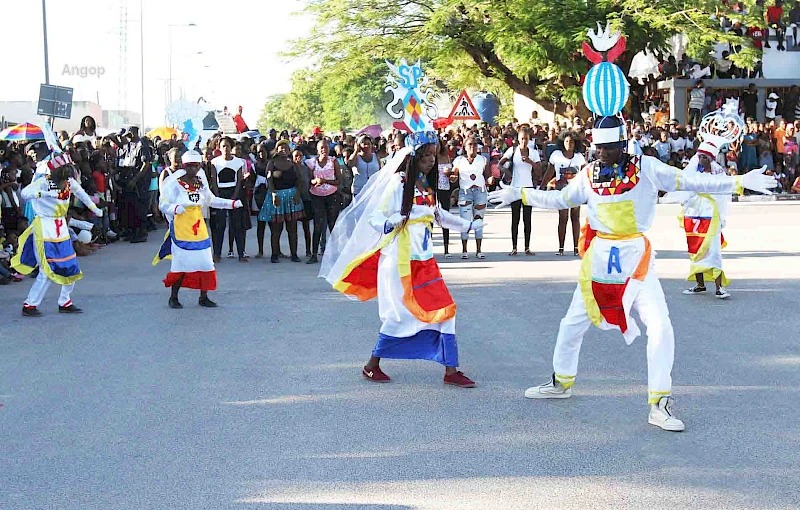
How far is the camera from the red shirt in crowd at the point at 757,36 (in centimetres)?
3398

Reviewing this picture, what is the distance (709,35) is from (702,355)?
22720 millimetres

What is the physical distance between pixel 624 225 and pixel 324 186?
10.2 meters

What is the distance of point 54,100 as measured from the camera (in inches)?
885

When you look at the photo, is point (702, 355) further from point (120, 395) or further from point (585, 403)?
point (120, 395)

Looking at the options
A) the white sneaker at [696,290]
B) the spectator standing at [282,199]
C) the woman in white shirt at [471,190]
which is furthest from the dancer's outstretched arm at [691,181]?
the spectator standing at [282,199]

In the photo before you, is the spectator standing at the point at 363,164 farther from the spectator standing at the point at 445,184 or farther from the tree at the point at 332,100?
the tree at the point at 332,100

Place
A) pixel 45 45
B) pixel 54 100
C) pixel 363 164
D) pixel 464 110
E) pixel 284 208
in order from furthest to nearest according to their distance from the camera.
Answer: pixel 464 110 < pixel 45 45 < pixel 54 100 < pixel 363 164 < pixel 284 208

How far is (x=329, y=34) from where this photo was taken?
35.7 meters

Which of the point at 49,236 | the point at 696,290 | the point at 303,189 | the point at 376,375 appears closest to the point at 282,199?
the point at 303,189

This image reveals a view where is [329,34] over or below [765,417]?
over

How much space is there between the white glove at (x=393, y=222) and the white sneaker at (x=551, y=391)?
1.49 m

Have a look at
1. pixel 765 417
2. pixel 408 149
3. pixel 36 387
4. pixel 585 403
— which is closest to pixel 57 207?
pixel 36 387

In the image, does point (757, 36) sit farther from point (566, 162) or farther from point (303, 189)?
point (303, 189)

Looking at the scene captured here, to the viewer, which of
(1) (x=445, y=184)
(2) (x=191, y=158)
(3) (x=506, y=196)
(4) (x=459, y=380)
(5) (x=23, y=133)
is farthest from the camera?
(5) (x=23, y=133)
